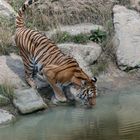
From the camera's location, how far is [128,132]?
8133 mm

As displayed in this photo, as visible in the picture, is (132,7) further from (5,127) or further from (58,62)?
(5,127)

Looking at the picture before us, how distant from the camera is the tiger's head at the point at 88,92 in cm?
993

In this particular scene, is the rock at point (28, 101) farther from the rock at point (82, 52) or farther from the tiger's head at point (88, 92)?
the rock at point (82, 52)

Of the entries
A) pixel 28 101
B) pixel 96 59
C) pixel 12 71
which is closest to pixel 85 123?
pixel 28 101

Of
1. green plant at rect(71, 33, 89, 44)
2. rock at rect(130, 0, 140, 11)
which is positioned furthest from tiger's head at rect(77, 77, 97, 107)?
rock at rect(130, 0, 140, 11)

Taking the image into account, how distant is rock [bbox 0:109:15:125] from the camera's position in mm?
9216

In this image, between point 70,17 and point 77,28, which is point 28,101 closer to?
point 77,28

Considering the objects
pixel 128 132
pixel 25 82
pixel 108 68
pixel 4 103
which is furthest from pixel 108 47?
pixel 128 132

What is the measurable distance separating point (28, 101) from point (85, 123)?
1.31 metres

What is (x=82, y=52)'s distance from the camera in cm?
1176

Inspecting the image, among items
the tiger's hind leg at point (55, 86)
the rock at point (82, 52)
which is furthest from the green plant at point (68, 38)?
the tiger's hind leg at point (55, 86)

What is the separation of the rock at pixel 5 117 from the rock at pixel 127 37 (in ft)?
10.6

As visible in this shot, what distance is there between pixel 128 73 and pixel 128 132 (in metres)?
3.68

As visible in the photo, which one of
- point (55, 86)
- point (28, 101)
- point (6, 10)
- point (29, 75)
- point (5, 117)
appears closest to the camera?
point (5, 117)
